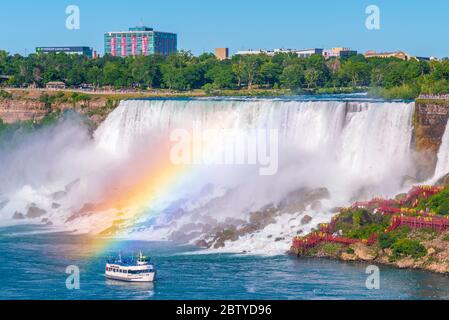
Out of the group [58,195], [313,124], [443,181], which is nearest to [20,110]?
[58,195]

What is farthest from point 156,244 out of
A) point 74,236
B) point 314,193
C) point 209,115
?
point 209,115

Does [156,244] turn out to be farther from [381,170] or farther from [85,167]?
[85,167]

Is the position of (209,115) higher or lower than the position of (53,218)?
higher

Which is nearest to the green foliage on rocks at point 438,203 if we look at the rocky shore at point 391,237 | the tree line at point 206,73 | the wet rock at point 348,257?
the rocky shore at point 391,237

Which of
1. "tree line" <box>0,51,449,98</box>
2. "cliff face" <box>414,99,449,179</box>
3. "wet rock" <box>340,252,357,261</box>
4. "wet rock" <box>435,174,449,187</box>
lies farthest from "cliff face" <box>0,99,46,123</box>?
"wet rock" <box>340,252,357,261</box>

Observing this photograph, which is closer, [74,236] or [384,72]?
[74,236]
